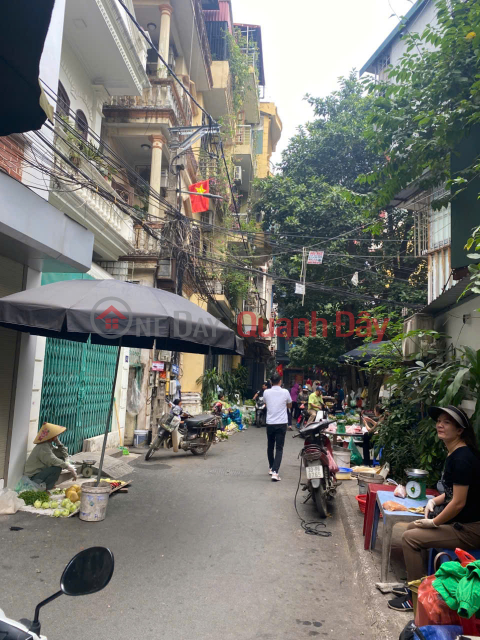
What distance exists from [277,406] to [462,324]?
3397 mm

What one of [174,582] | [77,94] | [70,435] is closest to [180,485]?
[70,435]

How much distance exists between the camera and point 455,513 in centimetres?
330

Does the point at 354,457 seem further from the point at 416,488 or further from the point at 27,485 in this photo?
the point at 27,485

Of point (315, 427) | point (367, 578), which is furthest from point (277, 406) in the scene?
point (367, 578)

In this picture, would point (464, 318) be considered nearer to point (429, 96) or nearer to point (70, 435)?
point (429, 96)

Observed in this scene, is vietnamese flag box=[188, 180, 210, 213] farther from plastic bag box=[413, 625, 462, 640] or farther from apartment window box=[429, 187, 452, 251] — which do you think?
plastic bag box=[413, 625, 462, 640]

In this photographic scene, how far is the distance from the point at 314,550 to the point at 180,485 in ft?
10.5

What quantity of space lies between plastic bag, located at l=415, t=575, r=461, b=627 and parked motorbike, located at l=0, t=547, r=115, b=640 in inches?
66.4

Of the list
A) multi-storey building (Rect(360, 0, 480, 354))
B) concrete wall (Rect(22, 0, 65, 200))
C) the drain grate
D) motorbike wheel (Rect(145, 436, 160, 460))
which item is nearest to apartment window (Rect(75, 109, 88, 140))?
concrete wall (Rect(22, 0, 65, 200))

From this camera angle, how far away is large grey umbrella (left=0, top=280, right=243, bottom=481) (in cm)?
487

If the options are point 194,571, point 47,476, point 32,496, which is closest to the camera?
point 194,571

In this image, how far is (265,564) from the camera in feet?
15.3

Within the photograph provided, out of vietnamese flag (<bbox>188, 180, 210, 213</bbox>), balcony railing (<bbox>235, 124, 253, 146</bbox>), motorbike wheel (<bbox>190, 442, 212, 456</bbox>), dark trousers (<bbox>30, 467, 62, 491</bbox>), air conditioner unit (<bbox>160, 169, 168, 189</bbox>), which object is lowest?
motorbike wheel (<bbox>190, 442, 212, 456</bbox>)

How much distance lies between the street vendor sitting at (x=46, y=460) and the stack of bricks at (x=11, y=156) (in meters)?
3.33
